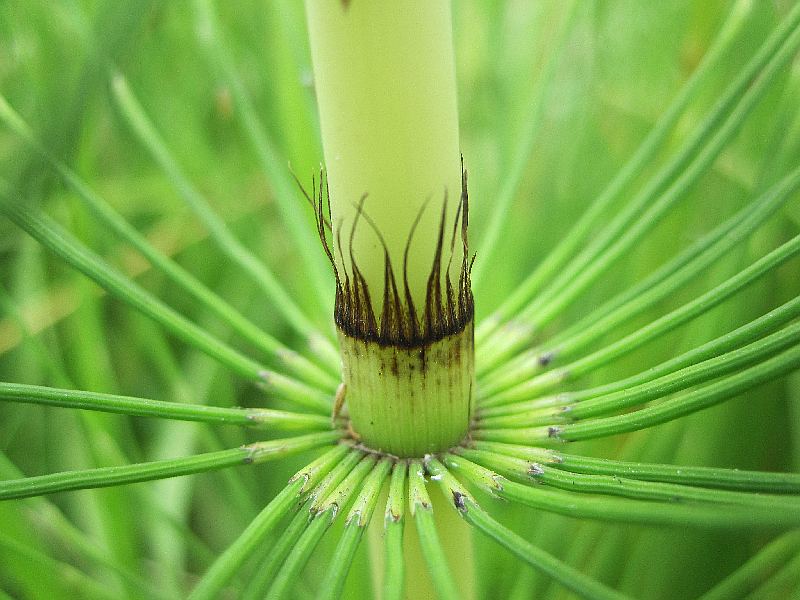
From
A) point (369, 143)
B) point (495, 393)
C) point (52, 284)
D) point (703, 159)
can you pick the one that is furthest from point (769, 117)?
point (52, 284)

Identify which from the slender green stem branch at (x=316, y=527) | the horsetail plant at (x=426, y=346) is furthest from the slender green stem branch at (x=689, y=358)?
the slender green stem branch at (x=316, y=527)

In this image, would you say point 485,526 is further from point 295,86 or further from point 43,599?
point 295,86

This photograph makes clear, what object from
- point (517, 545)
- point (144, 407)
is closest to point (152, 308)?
point (144, 407)

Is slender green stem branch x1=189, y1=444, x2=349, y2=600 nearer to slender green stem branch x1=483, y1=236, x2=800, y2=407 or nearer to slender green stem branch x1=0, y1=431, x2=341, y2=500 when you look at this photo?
slender green stem branch x1=0, y1=431, x2=341, y2=500

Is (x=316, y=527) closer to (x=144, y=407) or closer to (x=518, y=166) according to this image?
(x=144, y=407)

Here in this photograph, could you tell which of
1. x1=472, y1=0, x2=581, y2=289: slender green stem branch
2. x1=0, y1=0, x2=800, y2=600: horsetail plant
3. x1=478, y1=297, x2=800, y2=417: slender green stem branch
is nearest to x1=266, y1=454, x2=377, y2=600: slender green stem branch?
x1=0, y1=0, x2=800, y2=600: horsetail plant

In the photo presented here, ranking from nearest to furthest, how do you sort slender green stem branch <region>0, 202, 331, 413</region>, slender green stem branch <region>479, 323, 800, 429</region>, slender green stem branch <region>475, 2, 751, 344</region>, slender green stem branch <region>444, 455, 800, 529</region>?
slender green stem branch <region>444, 455, 800, 529</region>, slender green stem branch <region>479, 323, 800, 429</region>, slender green stem branch <region>0, 202, 331, 413</region>, slender green stem branch <region>475, 2, 751, 344</region>

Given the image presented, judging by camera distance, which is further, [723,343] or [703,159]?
[703,159]
